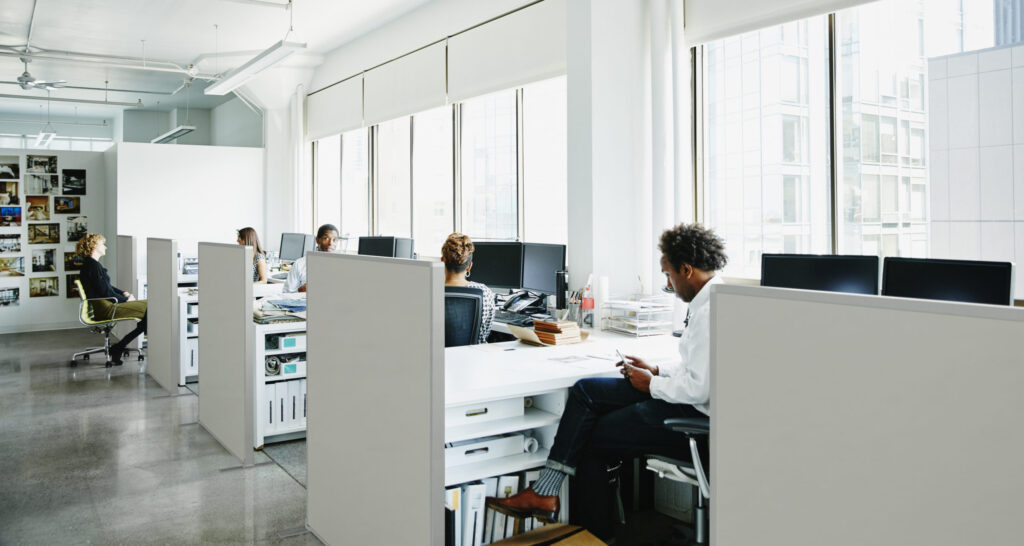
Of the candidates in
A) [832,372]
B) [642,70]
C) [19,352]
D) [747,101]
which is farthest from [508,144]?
[19,352]

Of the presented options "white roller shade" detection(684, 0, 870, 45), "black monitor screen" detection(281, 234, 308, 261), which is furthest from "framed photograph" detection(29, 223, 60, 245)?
"white roller shade" detection(684, 0, 870, 45)

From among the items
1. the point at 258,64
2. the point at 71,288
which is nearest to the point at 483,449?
the point at 258,64

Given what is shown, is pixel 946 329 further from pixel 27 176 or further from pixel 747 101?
pixel 27 176

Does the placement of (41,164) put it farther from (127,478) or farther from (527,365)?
(527,365)

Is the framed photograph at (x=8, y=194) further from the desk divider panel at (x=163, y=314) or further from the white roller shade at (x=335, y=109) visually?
the desk divider panel at (x=163, y=314)

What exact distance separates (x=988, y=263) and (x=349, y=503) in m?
2.39

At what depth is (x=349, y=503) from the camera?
8.47 feet

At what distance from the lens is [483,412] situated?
2.59 m

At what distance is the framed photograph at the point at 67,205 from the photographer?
8.99 metres

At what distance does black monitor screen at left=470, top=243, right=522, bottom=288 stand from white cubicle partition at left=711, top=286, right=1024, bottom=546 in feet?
10.0

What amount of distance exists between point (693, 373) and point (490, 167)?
13.2 ft

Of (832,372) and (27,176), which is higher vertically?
(27,176)

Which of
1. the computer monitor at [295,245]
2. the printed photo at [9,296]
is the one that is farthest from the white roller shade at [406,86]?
the printed photo at [9,296]

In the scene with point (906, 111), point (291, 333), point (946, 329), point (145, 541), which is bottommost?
point (145, 541)
